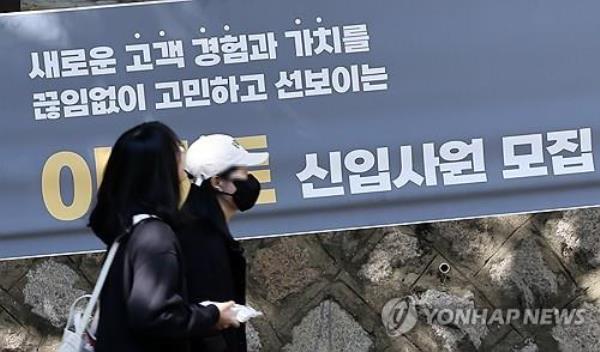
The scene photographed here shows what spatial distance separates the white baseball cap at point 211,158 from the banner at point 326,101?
1548 mm

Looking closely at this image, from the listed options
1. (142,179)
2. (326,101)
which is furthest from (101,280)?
(326,101)

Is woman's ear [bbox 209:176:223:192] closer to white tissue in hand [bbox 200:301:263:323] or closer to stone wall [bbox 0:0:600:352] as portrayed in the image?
white tissue in hand [bbox 200:301:263:323]

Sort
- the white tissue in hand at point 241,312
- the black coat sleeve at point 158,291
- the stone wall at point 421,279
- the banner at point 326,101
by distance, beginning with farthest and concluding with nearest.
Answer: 1. the stone wall at point 421,279
2. the banner at point 326,101
3. the white tissue in hand at point 241,312
4. the black coat sleeve at point 158,291

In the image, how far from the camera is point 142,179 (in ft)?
9.04

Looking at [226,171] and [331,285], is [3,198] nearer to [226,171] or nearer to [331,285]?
[331,285]

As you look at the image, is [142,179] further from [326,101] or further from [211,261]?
Answer: [326,101]

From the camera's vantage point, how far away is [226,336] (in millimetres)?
2965

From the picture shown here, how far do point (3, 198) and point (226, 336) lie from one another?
2087 mm

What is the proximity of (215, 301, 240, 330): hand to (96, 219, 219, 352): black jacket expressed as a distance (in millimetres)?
26

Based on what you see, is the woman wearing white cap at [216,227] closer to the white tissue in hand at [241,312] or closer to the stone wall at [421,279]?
the white tissue in hand at [241,312]

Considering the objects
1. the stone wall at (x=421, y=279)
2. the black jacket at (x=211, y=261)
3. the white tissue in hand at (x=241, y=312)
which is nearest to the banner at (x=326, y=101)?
the stone wall at (x=421, y=279)

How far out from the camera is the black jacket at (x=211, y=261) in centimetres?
290

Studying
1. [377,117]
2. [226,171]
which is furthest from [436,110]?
[226,171]

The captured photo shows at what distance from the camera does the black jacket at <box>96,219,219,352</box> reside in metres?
2.64
